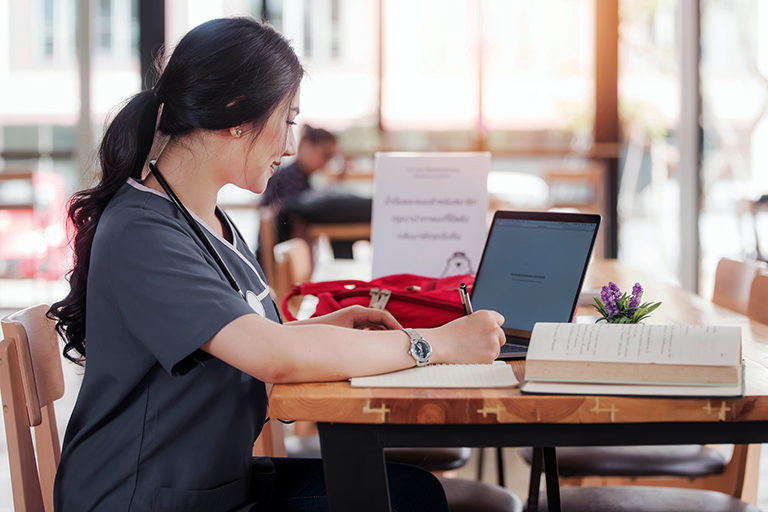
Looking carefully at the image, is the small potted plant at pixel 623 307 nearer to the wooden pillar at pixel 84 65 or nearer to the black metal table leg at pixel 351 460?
the black metal table leg at pixel 351 460

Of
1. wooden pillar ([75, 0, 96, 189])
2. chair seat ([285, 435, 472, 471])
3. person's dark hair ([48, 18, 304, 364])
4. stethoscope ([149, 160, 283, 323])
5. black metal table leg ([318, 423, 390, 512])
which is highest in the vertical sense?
wooden pillar ([75, 0, 96, 189])

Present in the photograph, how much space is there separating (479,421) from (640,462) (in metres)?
0.79

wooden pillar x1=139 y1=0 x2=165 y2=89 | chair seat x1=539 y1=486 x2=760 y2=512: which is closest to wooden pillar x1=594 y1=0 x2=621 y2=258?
wooden pillar x1=139 y1=0 x2=165 y2=89

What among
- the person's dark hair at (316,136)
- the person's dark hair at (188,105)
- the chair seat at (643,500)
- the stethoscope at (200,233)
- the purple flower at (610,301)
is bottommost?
the chair seat at (643,500)

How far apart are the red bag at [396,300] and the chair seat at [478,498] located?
283mm

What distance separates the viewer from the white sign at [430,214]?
188 centimetres

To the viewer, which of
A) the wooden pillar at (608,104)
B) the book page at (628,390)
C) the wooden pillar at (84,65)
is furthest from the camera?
the wooden pillar at (608,104)

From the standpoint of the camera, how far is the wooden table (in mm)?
772

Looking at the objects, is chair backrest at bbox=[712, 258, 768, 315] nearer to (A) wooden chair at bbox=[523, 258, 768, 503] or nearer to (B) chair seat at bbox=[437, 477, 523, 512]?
(A) wooden chair at bbox=[523, 258, 768, 503]

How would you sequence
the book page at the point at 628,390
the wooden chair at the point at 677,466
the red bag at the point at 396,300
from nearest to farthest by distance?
the book page at the point at 628,390
the red bag at the point at 396,300
the wooden chair at the point at 677,466

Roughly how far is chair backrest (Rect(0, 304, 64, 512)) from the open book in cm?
67

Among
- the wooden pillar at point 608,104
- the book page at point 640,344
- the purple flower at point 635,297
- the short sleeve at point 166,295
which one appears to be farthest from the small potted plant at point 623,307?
the wooden pillar at point 608,104

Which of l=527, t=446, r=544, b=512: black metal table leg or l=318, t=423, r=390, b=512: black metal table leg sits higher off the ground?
l=318, t=423, r=390, b=512: black metal table leg

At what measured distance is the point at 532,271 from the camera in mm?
1198
